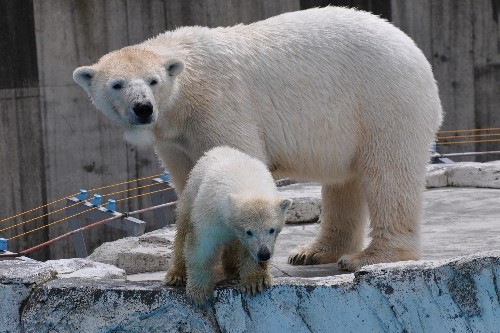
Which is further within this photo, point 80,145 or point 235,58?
point 80,145

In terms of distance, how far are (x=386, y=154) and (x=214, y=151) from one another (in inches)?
48.1

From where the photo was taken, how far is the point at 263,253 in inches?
196

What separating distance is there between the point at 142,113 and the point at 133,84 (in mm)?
160

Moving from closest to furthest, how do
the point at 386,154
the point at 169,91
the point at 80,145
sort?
1. the point at 169,91
2. the point at 386,154
3. the point at 80,145

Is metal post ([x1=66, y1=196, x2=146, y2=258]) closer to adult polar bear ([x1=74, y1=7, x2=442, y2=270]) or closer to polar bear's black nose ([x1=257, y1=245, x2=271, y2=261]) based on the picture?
adult polar bear ([x1=74, y1=7, x2=442, y2=270])

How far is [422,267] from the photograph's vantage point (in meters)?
5.41

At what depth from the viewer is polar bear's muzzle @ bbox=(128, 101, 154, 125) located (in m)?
5.79

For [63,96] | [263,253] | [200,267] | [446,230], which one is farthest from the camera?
[63,96]

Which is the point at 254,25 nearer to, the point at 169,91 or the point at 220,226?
the point at 169,91

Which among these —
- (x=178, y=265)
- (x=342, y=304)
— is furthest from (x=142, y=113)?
(x=342, y=304)

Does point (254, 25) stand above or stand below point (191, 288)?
above

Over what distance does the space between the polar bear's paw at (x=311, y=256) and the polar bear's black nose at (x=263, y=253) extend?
6.49ft

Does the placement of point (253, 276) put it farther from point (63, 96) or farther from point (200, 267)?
point (63, 96)

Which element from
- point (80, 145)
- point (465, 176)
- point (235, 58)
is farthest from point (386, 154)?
point (80, 145)
